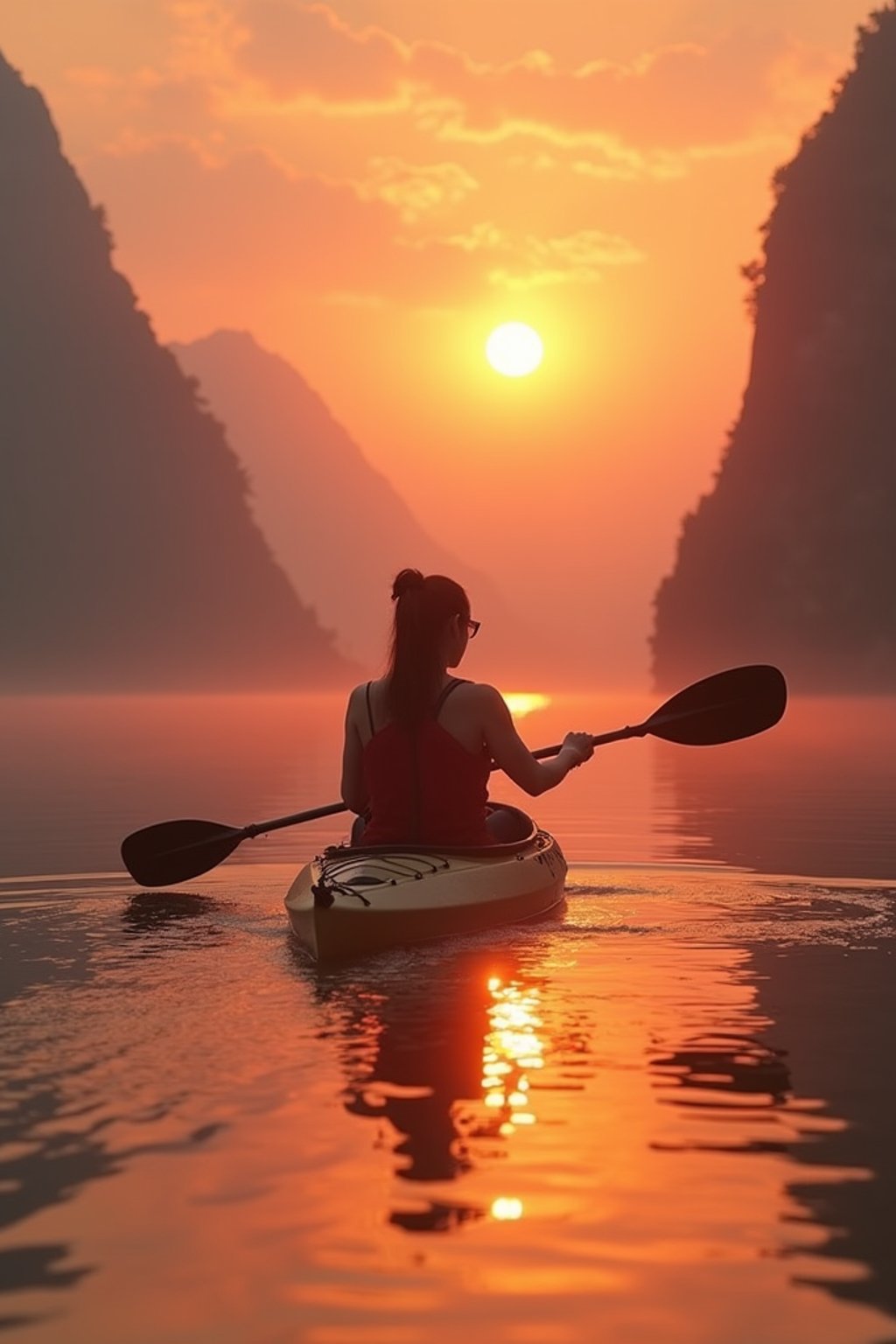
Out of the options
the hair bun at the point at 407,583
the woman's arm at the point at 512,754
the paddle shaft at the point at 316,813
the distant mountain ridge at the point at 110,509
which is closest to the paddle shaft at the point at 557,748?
the paddle shaft at the point at 316,813

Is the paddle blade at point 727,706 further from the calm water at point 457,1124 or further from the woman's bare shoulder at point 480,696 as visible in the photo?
the woman's bare shoulder at point 480,696

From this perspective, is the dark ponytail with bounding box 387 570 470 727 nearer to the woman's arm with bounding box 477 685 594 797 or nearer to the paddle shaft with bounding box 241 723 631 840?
the woman's arm with bounding box 477 685 594 797

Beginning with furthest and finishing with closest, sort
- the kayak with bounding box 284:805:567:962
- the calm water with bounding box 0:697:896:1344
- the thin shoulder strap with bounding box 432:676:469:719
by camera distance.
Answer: the thin shoulder strap with bounding box 432:676:469:719
the kayak with bounding box 284:805:567:962
the calm water with bounding box 0:697:896:1344

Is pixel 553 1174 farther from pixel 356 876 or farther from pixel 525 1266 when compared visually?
pixel 356 876

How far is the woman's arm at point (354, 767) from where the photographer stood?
8867mm

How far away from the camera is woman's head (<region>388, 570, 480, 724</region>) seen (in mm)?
8359

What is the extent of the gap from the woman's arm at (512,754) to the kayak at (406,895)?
0.38 metres

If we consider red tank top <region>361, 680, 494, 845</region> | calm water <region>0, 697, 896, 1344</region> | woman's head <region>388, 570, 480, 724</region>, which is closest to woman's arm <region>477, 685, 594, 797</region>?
red tank top <region>361, 680, 494, 845</region>

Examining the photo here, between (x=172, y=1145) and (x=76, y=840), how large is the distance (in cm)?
1063

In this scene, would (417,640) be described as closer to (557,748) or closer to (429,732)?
(429,732)

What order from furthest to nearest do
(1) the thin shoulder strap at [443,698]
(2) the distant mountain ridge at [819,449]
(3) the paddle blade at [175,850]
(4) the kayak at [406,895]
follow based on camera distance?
(2) the distant mountain ridge at [819,449] < (3) the paddle blade at [175,850] < (1) the thin shoulder strap at [443,698] < (4) the kayak at [406,895]

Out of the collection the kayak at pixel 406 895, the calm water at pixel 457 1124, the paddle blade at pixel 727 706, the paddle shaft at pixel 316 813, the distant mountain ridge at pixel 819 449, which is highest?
the distant mountain ridge at pixel 819 449

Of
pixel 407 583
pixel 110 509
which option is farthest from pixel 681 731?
pixel 110 509

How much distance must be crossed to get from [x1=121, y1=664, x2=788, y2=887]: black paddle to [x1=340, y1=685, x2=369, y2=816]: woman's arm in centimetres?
188
